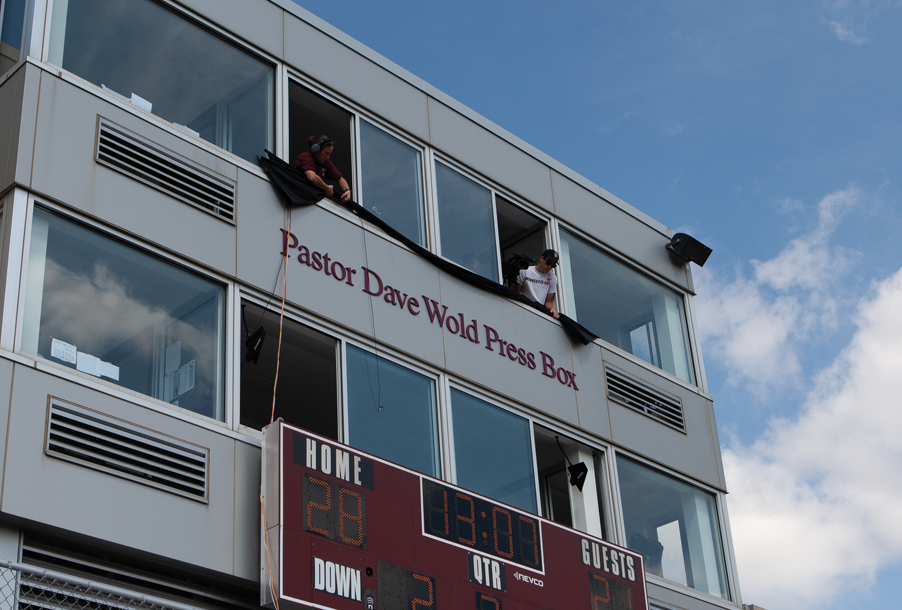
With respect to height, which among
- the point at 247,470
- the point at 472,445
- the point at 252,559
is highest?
the point at 472,445

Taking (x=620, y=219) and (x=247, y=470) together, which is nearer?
(x=247, y=470)

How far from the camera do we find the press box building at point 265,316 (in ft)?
30.6

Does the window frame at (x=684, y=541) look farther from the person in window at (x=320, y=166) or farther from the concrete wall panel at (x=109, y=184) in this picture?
the concrete wall panel at (x=109, y=184)

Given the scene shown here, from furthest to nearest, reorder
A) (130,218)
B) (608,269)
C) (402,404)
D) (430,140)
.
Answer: (608,269)
(430,140)
(402,404)
(130,218)

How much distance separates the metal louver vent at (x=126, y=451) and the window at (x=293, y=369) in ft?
5.37

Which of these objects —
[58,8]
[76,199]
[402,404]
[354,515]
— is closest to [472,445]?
[402,404]

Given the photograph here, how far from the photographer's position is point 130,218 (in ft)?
34.4

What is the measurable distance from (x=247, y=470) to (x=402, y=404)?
7.70ft

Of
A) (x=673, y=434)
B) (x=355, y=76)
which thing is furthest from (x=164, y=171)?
(x=673, y=434)

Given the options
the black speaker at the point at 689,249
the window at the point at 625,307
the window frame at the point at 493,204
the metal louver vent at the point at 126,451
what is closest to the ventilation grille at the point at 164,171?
the metal louver vent at the point at 126,451

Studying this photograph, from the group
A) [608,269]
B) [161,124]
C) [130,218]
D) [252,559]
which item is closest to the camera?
[252,559]

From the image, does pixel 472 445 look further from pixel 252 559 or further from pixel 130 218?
pixel 130 218

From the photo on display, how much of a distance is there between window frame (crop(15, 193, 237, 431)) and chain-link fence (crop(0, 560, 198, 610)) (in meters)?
1.60

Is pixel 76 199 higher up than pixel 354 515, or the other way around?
pixel 76 199
